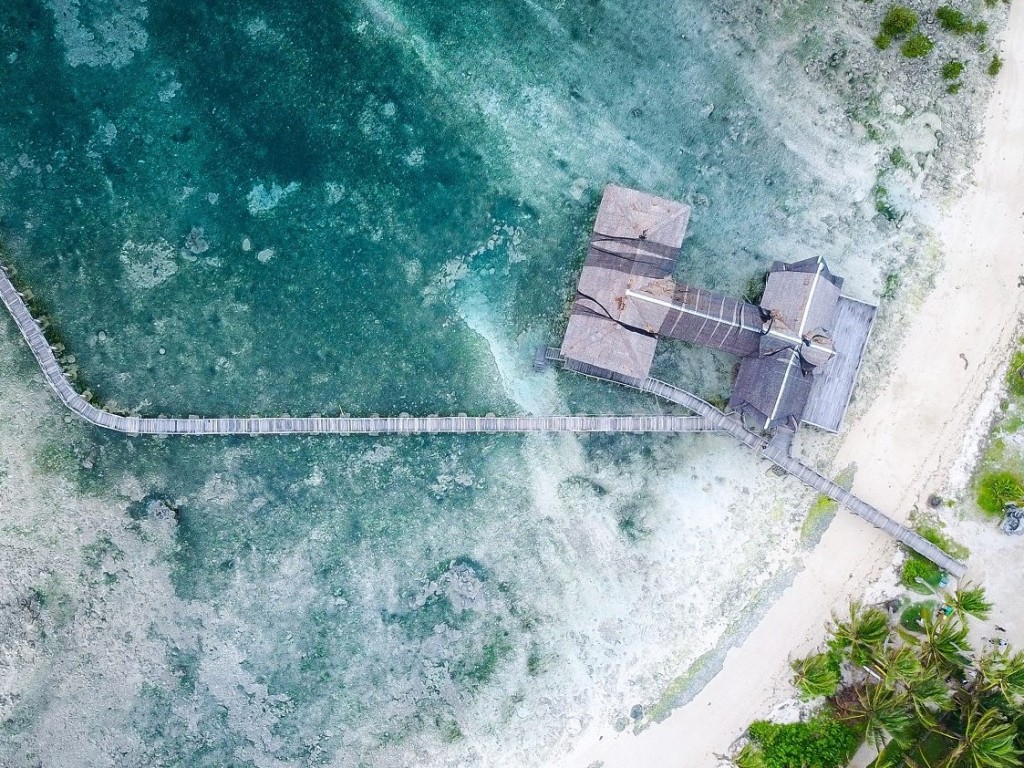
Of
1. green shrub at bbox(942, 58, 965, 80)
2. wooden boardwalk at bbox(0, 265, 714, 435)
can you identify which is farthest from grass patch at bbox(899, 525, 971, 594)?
green shrub at bbox(942, 58, 965, 80)

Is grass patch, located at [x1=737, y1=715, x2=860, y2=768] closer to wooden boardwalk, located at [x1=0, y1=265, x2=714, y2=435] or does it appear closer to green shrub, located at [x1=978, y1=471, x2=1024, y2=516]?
green shrub, located at [x1=978, y1=471, x2=1024, y2=516]

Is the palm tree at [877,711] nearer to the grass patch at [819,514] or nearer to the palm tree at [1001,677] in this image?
the palm tree at [1001,677]

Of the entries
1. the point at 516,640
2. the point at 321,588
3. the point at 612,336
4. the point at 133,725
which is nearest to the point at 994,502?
the point at 612,336

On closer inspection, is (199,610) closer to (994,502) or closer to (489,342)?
(489,342)

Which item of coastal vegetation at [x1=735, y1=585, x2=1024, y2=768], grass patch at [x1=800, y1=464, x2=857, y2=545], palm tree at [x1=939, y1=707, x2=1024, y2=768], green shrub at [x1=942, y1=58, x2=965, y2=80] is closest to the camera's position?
palm tree at [x1=939, y1=707, x2=1024, y2=768]

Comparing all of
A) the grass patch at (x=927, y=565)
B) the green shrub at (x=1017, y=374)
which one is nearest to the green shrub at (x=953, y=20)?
the green shrub at (x=1017, y=374)

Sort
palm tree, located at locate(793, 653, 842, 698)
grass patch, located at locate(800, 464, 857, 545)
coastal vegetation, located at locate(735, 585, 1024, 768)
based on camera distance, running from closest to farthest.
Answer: coastal vegetation, located at locate(735, 585, 1024, 768) → palm tree, located at locate(793, 653, 842, 698) → grass patch, located at locate(800, 464, 857, 545)
